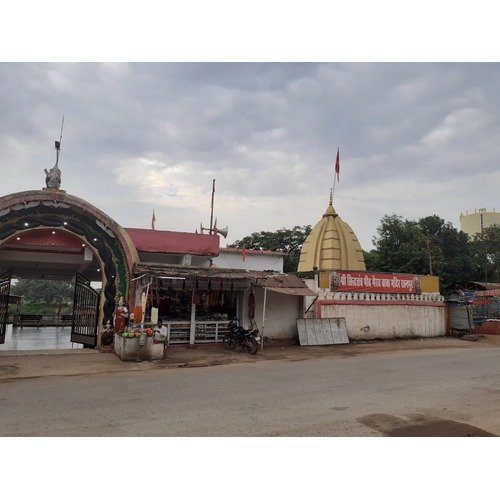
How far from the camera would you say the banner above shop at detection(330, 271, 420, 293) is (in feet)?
57.5

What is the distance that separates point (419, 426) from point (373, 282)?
43.2ft

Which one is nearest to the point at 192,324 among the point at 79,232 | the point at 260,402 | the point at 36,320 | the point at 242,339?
the point at 242,339

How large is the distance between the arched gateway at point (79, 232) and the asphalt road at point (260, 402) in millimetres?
4567

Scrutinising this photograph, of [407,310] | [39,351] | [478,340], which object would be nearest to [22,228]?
[39,351]

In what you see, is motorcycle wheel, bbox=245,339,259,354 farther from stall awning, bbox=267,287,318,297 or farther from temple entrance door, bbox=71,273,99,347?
temple entrance door, bbox=71,273,99,347

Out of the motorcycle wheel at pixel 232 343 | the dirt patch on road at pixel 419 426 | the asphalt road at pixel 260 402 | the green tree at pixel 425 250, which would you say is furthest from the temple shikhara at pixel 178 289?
the green tree at pixel 425 250

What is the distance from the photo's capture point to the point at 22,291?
161 feet

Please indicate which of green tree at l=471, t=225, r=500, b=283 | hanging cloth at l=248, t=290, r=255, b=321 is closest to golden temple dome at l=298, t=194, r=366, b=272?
hanging cloth at l=248, t=290, r=255, b=321

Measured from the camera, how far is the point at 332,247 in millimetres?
22797

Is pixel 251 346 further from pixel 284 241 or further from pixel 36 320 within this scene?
pixel 284 241

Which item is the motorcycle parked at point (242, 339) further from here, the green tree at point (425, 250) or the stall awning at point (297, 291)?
the green tree at point (425, 250)

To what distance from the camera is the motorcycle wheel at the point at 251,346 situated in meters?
13.5

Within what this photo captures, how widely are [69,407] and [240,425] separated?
3.00m

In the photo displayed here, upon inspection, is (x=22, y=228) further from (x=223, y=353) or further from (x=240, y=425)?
(x=240, y=425)
